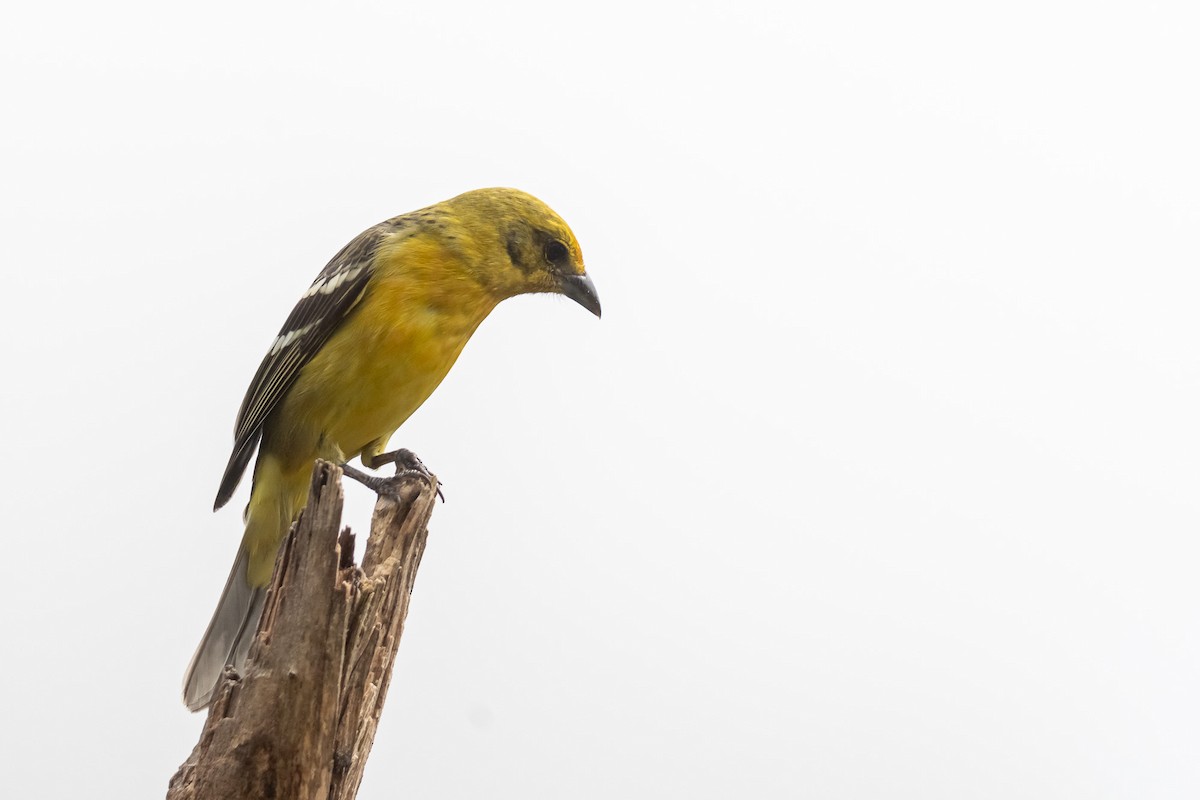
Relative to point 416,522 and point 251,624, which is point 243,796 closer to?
point 416,522

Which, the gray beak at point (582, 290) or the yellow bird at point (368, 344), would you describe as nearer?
the yellow bird at point (368, 344)

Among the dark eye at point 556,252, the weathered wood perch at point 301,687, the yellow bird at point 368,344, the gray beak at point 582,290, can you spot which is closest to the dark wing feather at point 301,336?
the yellow bird at point 368,344

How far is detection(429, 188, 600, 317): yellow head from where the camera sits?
17.4 ft

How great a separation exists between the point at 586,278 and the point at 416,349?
1.01 m

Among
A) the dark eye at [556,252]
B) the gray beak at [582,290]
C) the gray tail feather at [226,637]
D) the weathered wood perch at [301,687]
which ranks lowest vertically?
the weathered wood perch at [301,687]

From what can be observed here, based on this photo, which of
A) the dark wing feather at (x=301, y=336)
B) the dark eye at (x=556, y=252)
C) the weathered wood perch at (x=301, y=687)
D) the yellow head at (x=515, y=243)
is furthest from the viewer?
the dark eye at (x=556, y=252)

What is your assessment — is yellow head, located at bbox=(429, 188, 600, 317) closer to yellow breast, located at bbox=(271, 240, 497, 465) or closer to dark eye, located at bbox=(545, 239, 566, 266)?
dark eye, located at bbox=(545, 239, 566, 266)

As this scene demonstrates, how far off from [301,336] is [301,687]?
2.06 metres

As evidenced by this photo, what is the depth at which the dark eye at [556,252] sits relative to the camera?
5430 mm

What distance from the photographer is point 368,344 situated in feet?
16.1

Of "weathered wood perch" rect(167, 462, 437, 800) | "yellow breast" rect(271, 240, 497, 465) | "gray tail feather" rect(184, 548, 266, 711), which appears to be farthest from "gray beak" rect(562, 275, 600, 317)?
"weathered wood perch" rect(167, 462, 437, 800)

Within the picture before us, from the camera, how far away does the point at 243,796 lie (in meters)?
3.54

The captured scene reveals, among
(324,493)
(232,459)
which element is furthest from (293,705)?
(232,459)

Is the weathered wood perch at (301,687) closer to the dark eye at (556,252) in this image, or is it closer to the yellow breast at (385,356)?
the yellow breast at (385,356)
